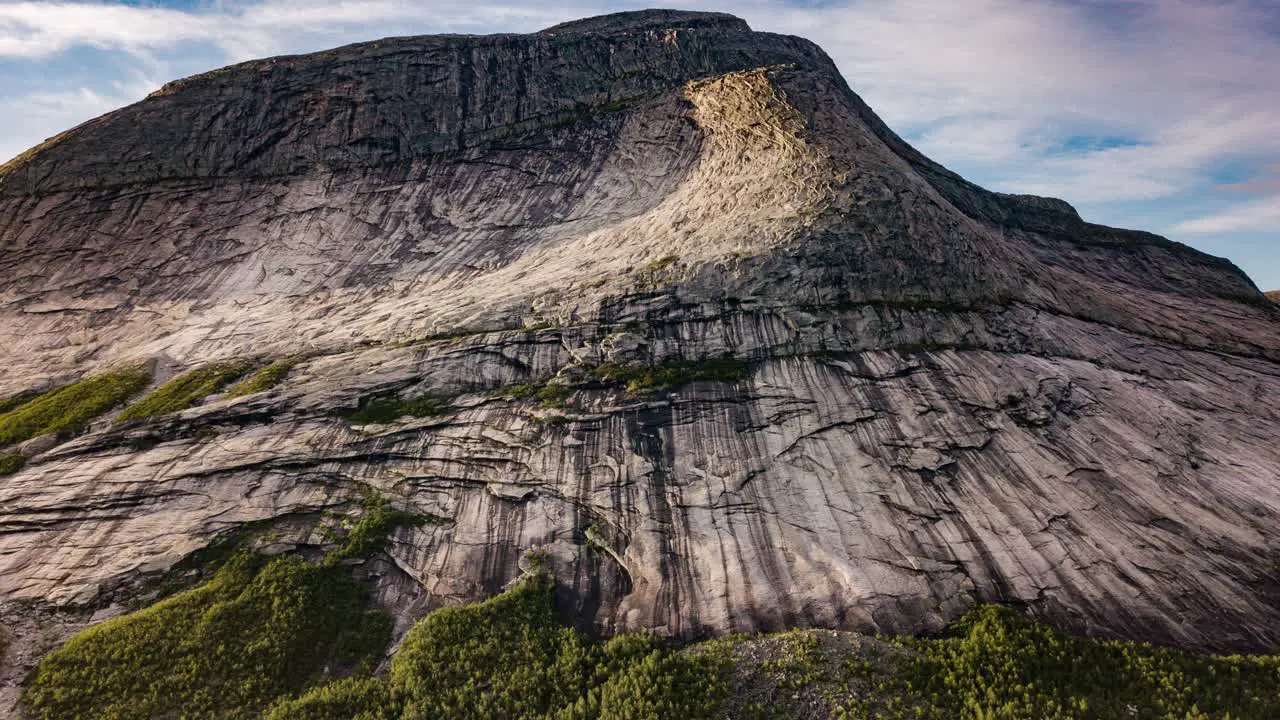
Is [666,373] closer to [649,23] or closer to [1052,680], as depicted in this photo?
[1052,680]

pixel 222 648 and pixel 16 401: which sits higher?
pixel 16 401

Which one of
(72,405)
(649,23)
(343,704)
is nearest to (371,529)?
(343,704)

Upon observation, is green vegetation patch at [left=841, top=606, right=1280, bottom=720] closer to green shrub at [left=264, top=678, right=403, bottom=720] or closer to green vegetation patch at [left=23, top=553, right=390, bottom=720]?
green shrub at [left=264, top=678, right=403, bottom=720]

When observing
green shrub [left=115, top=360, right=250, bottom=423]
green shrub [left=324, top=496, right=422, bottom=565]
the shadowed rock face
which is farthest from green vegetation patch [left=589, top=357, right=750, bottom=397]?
green shrub [left=115, top=360, right=250, bottom=423]

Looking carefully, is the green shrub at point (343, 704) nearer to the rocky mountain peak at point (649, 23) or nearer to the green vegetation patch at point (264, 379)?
the green vegetation patch at point (264, 379)

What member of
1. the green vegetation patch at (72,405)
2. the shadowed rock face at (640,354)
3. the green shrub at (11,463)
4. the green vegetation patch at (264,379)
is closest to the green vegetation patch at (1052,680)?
the shadowed rock face at (640,354)

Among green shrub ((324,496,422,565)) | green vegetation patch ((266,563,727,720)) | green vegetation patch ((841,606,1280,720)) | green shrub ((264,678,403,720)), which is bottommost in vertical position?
green shrub ((264,678,403,720))
